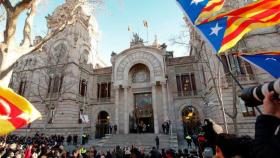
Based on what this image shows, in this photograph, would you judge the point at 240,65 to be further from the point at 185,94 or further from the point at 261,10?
the point at 261,10

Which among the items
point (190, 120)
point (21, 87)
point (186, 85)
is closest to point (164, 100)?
point (186, 85)

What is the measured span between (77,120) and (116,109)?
18.1 ft

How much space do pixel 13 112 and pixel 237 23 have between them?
4130 millimetres

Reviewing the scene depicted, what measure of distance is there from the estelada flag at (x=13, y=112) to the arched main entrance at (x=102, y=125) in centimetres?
2279

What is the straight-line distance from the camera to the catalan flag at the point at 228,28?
302 cm

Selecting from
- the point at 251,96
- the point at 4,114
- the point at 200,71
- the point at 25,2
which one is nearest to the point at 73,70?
the point at 200,71

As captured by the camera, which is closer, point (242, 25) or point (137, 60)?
point (242, 25)

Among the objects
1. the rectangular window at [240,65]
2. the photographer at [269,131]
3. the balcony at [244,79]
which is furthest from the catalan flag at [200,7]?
the rectangular window at [240,65]

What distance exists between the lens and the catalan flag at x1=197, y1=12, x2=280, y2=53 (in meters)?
3.02

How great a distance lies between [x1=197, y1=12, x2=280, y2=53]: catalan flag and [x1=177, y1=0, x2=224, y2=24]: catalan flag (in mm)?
260

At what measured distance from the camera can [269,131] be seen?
3.75ft

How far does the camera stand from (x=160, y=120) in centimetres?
2166

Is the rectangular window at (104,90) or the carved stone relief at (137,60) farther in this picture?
the rectangular window at (104,90)

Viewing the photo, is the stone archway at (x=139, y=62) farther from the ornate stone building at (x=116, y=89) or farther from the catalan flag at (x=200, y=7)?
the catalan flag at (x=200, y=7)
